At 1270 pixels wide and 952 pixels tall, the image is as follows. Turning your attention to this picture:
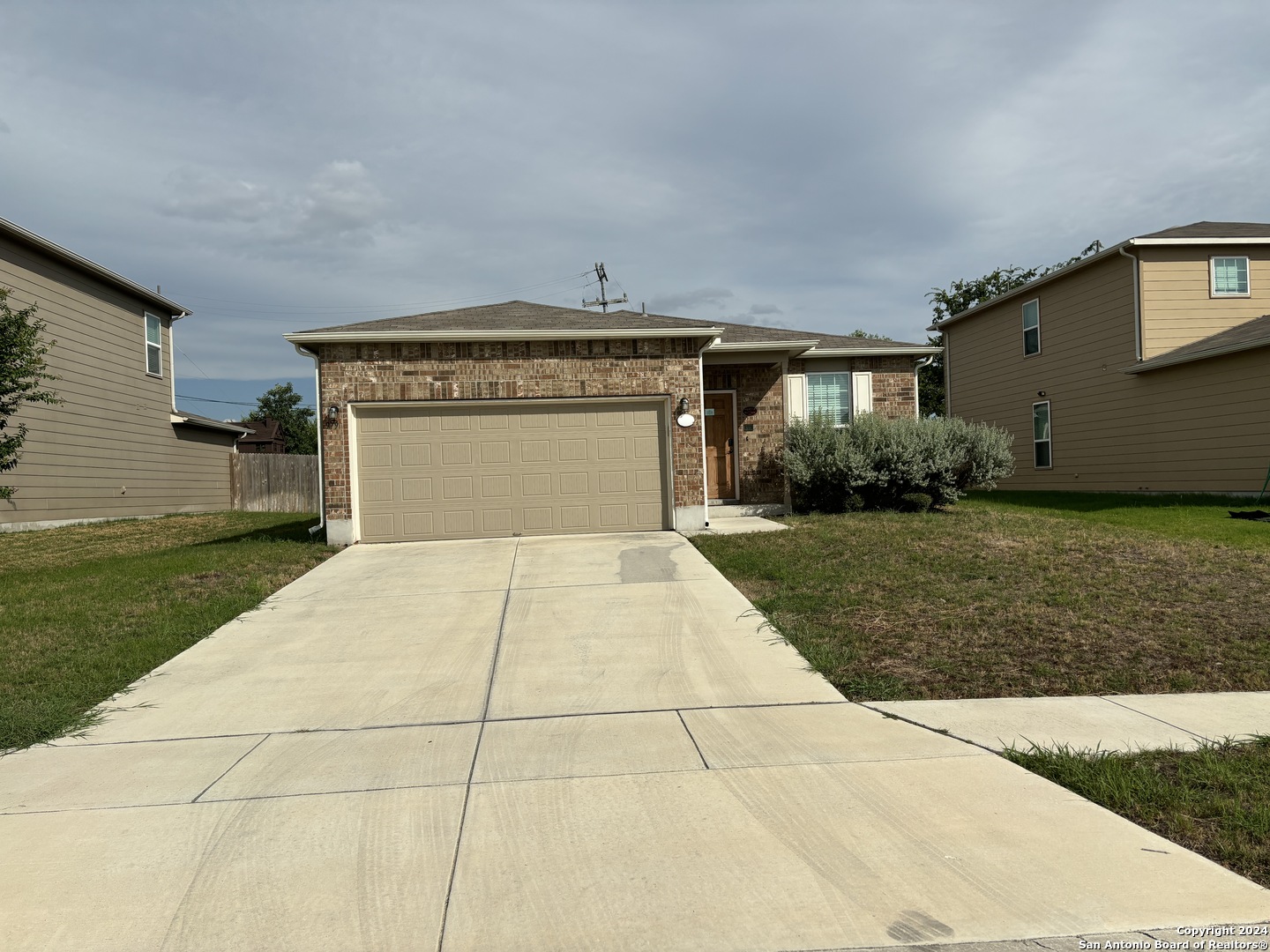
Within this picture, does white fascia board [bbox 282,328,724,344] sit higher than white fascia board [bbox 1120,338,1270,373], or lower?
higher

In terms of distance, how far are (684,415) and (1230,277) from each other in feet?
40.2

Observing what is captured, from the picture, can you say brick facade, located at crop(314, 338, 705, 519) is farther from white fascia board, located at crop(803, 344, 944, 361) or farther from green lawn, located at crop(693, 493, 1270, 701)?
white fascia board, located at crop(803, 344, 944, 361)

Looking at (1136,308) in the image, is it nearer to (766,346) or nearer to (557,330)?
(766,346)

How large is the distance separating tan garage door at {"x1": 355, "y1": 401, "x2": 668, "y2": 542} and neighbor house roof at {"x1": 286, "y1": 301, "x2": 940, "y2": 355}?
3.49 ft

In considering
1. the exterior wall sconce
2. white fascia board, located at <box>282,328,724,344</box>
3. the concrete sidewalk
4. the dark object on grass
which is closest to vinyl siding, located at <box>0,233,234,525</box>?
white fascia board, located at <box>282,328,724,344</box>

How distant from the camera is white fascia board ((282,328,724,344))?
12.5 meters

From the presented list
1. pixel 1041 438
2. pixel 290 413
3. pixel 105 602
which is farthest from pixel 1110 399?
pixel 290 413

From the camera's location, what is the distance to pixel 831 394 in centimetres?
1683

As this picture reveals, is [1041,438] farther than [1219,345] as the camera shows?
Yes

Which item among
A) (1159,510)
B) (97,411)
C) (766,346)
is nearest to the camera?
(1159,510)

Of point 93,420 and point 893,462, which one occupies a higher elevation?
point 93,420

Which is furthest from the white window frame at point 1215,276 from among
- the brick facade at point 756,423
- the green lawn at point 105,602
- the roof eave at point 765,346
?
the green lawn at point 105,602

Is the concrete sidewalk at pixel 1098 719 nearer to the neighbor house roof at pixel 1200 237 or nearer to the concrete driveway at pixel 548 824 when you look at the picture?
the concrete driveway at pixel 548 824

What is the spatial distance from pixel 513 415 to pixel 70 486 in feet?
34.4
